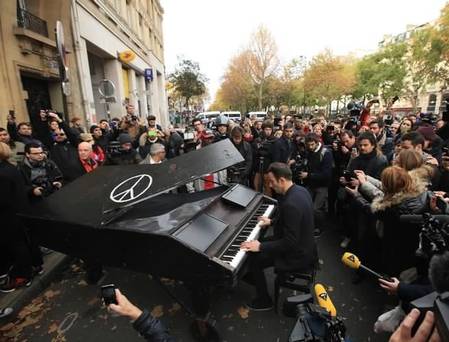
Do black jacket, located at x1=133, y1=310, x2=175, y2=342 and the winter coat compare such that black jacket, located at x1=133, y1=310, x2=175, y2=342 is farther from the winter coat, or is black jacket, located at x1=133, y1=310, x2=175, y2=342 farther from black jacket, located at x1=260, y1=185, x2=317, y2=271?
the winter coat

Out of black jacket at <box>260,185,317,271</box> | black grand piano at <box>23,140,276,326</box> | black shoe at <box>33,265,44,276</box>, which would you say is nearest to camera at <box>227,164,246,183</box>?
black grand piano at <box>23,140,276,326</box>

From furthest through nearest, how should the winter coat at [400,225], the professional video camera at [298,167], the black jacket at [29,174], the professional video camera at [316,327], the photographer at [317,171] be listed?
the professional video camera at [298,167] < the photographer at [317,171] < the black jacket at [29,174] < the winter coat at [400,225] < the professional video camera at [316,327]

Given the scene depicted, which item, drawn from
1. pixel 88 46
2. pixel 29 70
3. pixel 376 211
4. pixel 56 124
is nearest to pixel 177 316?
pixel 376 211

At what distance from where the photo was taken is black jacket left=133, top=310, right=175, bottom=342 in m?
1.51

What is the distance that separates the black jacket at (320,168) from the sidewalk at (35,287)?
444 centimetres

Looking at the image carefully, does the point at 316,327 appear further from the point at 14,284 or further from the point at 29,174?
the point at 29,174

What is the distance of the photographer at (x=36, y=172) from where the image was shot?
12.5 ft

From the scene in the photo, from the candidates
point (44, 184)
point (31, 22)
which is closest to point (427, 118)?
point (44, 184)

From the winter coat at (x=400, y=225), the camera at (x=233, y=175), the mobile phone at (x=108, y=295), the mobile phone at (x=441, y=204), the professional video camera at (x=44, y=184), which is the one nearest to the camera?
the mobile phone at (x=108, y=295)

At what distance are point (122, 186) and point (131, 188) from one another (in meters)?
0.20

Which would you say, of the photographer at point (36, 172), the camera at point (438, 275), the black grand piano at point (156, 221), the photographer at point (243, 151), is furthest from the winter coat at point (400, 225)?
the photographer at point (36, 172)

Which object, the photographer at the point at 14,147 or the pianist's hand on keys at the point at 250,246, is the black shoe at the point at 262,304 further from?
the photographer at the point at 14,147

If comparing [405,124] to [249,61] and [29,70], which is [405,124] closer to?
[29,70]

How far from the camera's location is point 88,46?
496 inches
